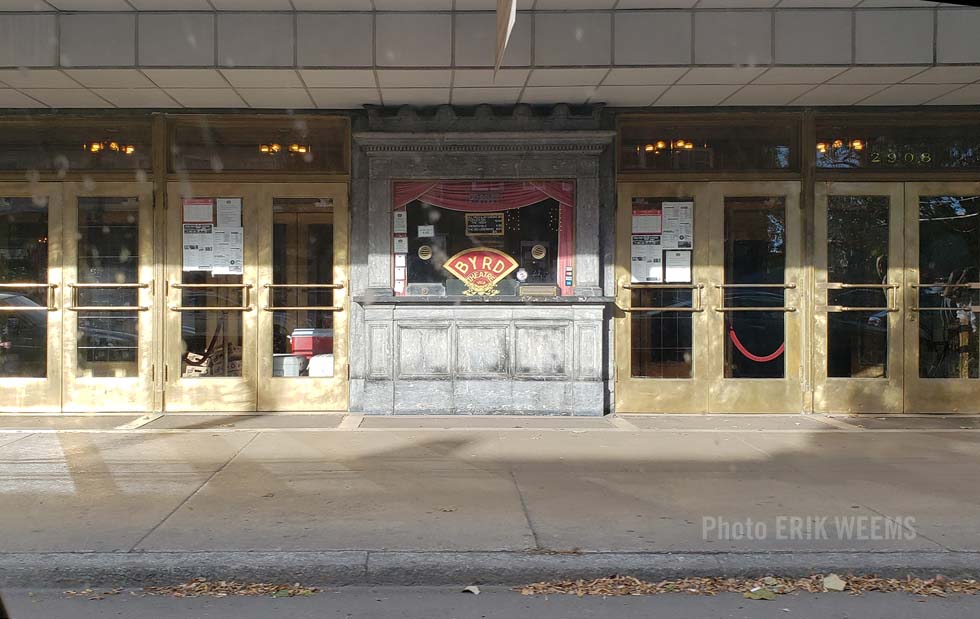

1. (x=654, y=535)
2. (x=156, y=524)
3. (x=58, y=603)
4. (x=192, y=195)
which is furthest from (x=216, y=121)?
(x=654, y=535)

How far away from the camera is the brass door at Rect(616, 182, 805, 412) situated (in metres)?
9.34

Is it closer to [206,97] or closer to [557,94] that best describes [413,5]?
[557,94]

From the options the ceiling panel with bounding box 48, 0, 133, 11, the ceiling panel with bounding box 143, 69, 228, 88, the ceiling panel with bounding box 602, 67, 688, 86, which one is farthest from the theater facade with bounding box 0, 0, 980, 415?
the ceiling panel with bounding box 48, 0, 133, 11

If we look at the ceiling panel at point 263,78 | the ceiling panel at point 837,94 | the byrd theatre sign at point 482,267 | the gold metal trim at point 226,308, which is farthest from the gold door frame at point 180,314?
the ceiling panel at point 837,94

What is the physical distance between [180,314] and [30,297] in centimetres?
170

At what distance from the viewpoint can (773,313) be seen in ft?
30.8

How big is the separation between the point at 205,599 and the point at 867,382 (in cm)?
762

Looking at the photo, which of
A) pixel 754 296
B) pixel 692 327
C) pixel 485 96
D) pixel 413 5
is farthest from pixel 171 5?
pixel 754 296

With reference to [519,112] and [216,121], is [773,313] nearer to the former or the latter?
[519,112]

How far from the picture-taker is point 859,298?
30.9 feet

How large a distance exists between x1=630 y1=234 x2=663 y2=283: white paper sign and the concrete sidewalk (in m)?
1.67

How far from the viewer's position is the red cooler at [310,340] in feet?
30.9

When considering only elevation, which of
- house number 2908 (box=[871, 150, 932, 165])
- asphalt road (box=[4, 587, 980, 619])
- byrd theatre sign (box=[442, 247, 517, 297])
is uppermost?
house number 2908 (box=[871, 150, 932, 165])

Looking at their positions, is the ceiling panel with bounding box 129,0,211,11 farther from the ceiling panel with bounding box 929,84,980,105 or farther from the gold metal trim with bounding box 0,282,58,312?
the ceiling panel with bounding box 929,84,980,105
